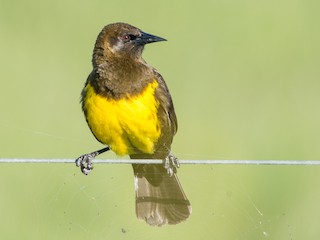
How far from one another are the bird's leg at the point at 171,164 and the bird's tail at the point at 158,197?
0.04 meters

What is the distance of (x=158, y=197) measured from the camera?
8.98m

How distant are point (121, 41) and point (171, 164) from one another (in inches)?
34.3

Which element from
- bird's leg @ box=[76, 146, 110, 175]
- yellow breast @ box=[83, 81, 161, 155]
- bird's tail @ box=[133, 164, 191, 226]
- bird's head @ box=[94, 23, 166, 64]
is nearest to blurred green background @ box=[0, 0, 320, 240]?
bird's tail @ box=[133, 164, 191, 226]

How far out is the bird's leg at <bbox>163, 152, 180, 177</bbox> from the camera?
877 centimetres

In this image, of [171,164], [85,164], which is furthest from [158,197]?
[85,164]

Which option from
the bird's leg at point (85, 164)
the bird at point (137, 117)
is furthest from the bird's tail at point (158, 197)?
the bird's leg at point (85, 164)

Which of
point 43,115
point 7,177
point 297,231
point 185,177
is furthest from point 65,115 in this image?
point 297,231

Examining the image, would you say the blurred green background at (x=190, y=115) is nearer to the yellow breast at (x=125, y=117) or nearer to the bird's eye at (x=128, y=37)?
the yellow breast at (x=125, y=117)

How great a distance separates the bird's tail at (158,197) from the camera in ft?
28.5

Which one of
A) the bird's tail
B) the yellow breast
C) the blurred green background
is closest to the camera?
the yellow breast

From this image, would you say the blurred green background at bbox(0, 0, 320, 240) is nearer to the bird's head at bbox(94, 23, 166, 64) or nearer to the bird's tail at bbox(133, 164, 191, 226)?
the bird's tail at bbox(133, 164, 191, 226)

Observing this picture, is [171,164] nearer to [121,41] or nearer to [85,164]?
[85,164]

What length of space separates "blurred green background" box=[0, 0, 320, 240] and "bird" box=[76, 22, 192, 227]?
0.15 metres

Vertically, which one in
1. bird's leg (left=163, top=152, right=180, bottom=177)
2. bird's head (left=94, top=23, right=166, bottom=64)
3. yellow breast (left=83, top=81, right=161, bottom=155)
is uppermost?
bird's head (left=94, top=23, right=166, bottom=64)
